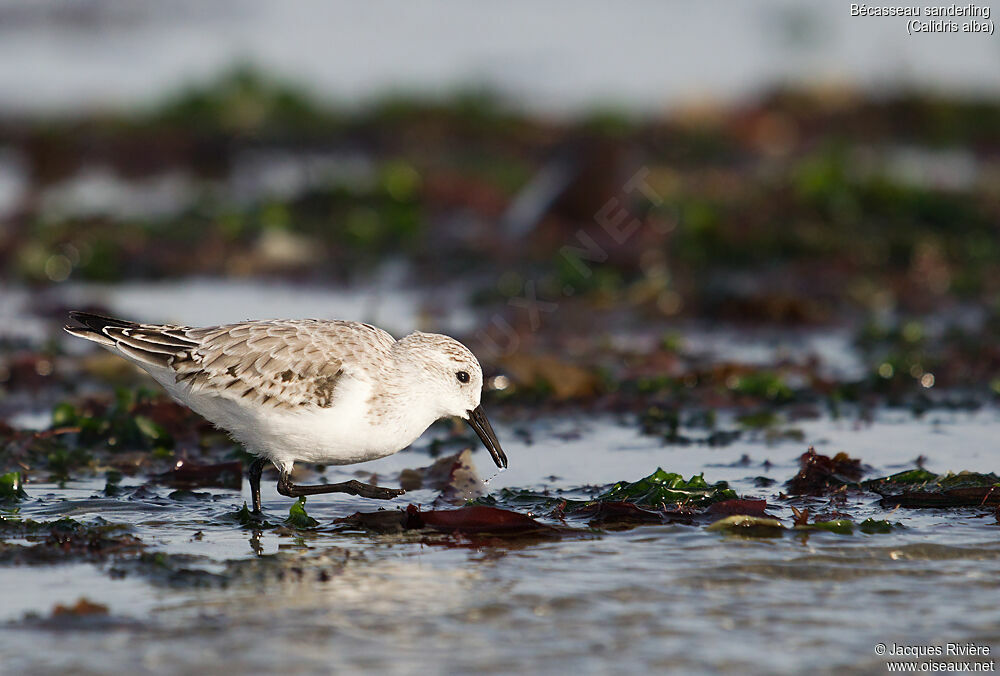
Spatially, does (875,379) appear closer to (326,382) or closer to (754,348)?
(754,348)

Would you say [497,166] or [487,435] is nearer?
[487,435]

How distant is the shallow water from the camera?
5.23 m

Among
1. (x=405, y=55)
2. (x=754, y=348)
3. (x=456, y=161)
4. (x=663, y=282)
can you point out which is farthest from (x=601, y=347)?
(x=405, y=55)

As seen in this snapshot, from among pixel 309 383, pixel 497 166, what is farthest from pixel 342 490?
pixel 497 166

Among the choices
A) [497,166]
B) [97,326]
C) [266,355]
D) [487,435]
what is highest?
[497,166]

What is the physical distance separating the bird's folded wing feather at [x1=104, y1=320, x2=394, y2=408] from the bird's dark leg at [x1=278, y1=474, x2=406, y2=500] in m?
0.56

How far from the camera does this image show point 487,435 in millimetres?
7816

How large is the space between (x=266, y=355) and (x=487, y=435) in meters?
1.36

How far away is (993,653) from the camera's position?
5.22m

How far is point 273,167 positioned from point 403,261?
5.65m

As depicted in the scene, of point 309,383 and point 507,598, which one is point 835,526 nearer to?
point 507,598

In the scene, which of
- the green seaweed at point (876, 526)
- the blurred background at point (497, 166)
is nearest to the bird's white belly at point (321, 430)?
the green seaweed at point (876, 526)

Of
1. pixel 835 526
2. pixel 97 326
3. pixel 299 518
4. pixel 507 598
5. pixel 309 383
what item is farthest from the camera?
pixel 97 326

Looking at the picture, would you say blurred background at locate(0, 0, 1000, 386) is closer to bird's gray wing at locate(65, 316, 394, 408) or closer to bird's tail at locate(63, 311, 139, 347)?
bird's gray wing at locate(65, 316, 394, 408)
